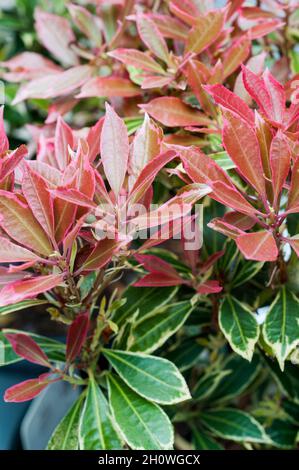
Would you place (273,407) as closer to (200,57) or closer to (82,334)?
(82,334)

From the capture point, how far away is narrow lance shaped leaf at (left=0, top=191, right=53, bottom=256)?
605 mm

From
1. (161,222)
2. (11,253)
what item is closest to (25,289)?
(11,253)

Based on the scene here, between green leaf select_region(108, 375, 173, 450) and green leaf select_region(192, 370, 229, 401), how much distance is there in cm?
24

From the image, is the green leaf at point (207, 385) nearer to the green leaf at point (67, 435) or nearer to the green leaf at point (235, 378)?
the green leaf at point (235, 378)

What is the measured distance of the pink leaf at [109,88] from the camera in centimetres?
84

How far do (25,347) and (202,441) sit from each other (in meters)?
0.37

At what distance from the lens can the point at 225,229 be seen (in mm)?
623

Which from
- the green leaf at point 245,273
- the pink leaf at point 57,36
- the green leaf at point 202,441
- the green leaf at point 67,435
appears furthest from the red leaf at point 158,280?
the pink leaf at point 57,36

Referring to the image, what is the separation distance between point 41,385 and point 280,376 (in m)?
0.38

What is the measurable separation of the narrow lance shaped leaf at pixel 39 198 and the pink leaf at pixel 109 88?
10.0 inches

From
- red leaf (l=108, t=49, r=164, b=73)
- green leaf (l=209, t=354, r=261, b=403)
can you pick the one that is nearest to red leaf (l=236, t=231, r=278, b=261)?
red leaf (l=108, t=49, r=164, b=73)

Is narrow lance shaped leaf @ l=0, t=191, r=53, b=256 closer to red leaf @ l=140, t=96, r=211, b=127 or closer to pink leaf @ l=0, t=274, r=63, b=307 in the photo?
pink leaf @ l=0, t=274, r=63, b=307

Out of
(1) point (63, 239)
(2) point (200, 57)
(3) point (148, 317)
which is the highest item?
(2) point (200, 57)

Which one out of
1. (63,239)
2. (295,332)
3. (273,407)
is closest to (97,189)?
(63,239)
